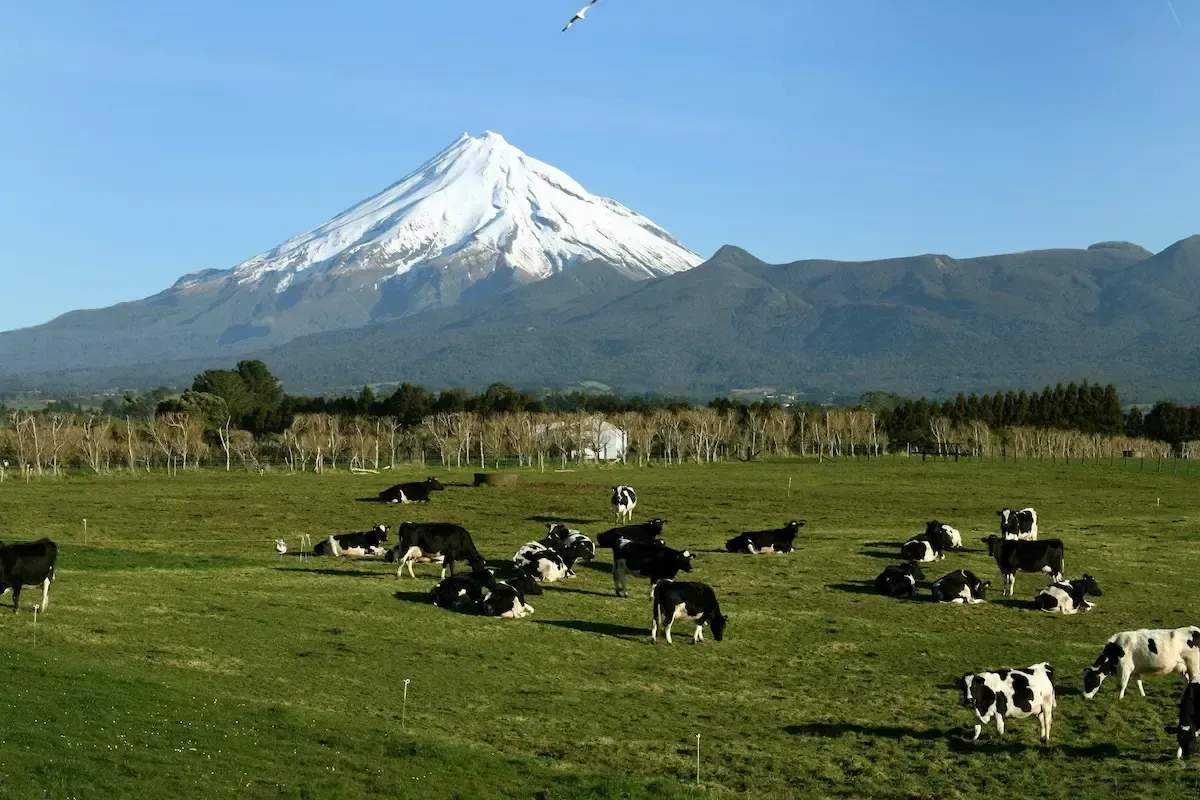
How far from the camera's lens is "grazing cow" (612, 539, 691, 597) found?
75.5 feet

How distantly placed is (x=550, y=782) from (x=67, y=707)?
5.43 m

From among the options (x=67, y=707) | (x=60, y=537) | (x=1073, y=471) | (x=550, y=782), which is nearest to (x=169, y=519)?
(x=60, y=537)

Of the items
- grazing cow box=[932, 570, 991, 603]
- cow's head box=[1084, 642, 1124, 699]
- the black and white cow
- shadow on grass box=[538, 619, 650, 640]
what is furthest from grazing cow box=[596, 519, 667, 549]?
cow's head box=[1084, 642, 1124, 699]

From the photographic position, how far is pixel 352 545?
28.3 metres

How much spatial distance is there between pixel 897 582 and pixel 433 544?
361 inches

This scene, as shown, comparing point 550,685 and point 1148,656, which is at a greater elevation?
point 1148,656

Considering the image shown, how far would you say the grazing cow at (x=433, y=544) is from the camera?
24.0 m

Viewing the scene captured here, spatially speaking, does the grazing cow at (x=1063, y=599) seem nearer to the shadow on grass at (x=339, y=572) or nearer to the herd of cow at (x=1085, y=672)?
the herd of cow at (x=1085, y=672)

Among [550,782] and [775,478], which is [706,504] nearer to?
[775,478]

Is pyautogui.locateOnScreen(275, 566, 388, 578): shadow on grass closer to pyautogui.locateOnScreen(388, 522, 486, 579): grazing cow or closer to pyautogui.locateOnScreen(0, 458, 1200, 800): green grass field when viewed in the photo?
pyautogui.locateOnScreen(0, 458, 1200, 800): green grass field

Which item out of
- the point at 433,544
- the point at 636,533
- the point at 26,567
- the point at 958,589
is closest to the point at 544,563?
the point at 433,544

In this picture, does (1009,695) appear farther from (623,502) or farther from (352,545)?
(623,502)

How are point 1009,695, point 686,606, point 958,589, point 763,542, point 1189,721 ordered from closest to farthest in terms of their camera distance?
point 1189,721 < point 1009,695 < point 686,606 < point 958,589 < point 763,542

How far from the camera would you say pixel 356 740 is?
516 inches
